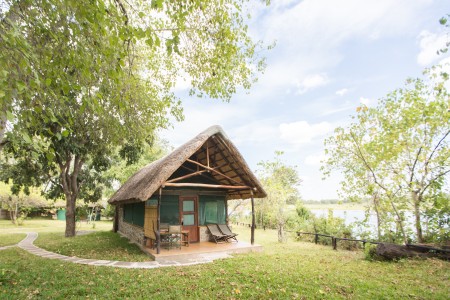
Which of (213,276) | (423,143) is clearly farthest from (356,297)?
(423,143)

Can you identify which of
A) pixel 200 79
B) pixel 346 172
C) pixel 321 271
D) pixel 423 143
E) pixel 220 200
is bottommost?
pixel 321 271

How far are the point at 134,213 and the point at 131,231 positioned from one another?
3.40 feet

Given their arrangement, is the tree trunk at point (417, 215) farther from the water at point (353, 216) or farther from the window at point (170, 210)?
the window at point (170, 210)

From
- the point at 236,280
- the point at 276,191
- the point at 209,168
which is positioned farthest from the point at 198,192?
the point at 236,280

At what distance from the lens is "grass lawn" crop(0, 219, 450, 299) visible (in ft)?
17.7

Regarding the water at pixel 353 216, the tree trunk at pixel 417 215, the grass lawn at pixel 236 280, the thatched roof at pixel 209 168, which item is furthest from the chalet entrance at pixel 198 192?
the tree trunk at pixel 417 215

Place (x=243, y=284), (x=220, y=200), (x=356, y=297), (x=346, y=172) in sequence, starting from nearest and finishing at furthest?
(x=356, y=297) < (x=243, y=284) < (x=346, y=172) < (x=220, y=200)

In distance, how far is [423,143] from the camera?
9766 millimetres

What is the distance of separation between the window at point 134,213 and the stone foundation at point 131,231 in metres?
0.25

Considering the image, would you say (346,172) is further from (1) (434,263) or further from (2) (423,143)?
(1) (434,263)

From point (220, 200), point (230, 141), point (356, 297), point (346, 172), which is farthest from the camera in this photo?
point (220, 200)

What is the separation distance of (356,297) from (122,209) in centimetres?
1544

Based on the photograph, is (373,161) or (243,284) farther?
(373,161)

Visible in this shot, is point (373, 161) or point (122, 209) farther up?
point (373, 161)
